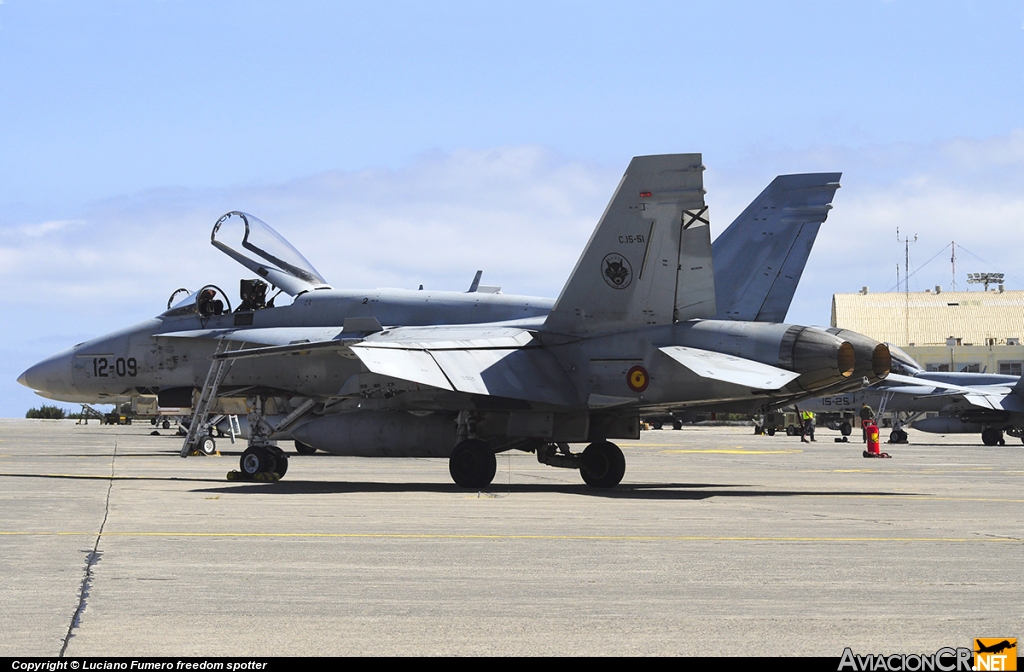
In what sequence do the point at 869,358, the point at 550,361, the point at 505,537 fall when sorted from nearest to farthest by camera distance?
the point at 505,537 → the point at 869,358 → the point at 550,361

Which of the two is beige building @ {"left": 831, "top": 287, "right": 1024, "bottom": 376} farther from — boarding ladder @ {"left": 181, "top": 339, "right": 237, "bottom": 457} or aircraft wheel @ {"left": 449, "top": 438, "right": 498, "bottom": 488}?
aircraft wheel @ {"left": 449, "top": 438, "right": 498, "bottom": 488}

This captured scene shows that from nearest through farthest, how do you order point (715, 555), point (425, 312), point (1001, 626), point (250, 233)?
point (1001, 626)
point (715, 555)
point (425, 312)
point (250, 233)

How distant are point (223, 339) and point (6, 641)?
583 inches

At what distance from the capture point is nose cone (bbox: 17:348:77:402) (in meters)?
22.8

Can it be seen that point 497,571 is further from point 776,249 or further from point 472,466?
point 776,249

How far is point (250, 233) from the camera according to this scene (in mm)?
21422

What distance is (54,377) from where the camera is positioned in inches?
906

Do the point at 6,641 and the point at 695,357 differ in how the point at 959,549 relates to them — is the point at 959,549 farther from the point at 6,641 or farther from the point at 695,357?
the point at 6,641

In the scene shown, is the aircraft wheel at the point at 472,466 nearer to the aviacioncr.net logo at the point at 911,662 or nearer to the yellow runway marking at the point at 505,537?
the yellow runway marking at the point at 505,537

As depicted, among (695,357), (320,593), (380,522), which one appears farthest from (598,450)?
(320,593)

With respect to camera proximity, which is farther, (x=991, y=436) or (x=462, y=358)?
(x=991, y=436)

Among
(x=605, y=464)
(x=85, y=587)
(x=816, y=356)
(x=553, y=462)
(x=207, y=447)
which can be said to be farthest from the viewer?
(x=207, y=447)

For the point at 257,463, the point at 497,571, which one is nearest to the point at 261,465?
the point at 257,463

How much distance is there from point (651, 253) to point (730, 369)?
224 cm
